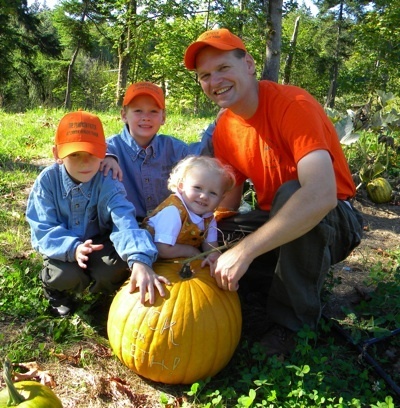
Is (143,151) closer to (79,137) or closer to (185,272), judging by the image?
(79,137)

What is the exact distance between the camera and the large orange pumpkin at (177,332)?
6.97 feet

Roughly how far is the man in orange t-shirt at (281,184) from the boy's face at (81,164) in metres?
0.78

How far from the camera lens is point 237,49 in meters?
2.55

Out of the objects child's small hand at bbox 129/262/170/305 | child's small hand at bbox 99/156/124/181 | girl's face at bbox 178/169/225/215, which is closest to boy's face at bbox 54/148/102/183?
child's small hand at bbox 99/156/124/181

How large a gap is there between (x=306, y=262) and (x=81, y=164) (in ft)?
4.37

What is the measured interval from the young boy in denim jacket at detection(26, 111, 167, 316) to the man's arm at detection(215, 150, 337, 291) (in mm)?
496

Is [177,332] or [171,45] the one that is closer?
[177,332]

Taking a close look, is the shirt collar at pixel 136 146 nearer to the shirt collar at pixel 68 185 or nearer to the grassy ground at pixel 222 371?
the shirt collar at pixel 68 185

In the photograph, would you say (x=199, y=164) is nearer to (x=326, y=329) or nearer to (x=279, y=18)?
(x=326, y=329)

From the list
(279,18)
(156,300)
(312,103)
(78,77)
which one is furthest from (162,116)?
(78,77)

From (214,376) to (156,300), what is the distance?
1.76ft

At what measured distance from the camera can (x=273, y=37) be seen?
21.1ft

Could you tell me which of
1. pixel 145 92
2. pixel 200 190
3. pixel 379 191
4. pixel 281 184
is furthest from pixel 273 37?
pixel 200 190

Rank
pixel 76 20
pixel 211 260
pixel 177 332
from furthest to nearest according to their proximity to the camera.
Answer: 1. pixel 76 20
2. pixel 211 260
3. pixel 177 332
